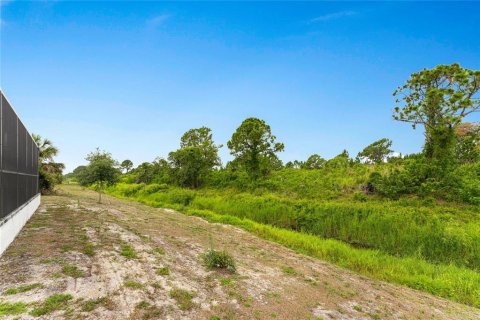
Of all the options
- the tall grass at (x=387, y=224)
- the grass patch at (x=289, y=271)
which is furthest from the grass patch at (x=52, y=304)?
the tall grass at (x=387, y=224)

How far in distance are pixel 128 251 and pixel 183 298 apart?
3494 mm

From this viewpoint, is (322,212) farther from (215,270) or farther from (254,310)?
(254,310)

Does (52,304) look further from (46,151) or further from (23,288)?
(46,151)

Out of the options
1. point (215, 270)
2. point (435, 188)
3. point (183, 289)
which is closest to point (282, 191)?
point (435, 188)

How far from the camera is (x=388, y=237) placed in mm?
12828

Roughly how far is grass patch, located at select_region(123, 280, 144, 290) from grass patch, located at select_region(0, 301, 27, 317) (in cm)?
176

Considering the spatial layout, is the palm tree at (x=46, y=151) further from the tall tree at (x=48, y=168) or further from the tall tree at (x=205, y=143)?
the tall tree at (x=205, y=143)

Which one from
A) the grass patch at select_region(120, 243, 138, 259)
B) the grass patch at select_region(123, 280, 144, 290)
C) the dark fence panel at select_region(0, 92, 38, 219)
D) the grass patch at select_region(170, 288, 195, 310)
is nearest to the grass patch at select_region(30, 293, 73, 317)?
the grass patch at select_region(123, 280, 144, 290)

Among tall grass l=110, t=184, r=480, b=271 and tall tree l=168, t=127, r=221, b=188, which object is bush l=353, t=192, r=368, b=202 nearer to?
tall grass l=110, t=184, r=480, b=271

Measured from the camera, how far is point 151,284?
5.95m

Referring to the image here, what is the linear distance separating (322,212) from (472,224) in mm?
7083

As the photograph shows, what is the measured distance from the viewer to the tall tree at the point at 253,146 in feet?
87.6

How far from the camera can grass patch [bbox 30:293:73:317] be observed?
14.1 ft

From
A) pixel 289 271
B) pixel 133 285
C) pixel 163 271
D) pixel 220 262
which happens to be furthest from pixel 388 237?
pixel 133 285
